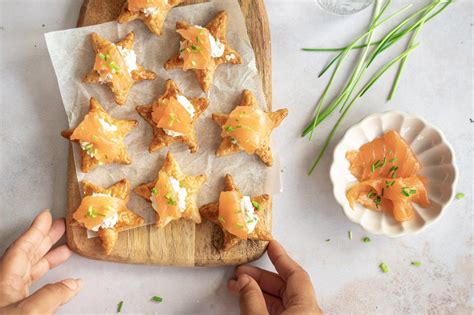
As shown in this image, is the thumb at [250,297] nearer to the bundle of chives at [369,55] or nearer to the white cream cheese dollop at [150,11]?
the bundle of chives at [369,55]

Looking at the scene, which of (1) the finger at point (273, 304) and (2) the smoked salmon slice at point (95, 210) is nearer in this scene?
(2) the smoked salmon slice at point (95, 210)

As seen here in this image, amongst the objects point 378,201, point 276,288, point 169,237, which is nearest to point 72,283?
point 169,237

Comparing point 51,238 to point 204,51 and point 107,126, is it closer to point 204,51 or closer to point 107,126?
A: point 107,126

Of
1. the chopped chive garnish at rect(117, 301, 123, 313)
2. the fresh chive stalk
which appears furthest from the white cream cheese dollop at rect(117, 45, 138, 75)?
the chopped chive garnish at rect(117, 301, 123, 313)

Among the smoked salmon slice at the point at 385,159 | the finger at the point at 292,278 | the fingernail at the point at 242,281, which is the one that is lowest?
the fingernail at the point at 242,281

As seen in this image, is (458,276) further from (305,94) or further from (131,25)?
(131,25)

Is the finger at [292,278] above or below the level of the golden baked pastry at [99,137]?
below

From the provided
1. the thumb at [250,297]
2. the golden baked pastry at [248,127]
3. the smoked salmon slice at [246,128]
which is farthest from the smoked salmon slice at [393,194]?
the thumb at [250,297]
